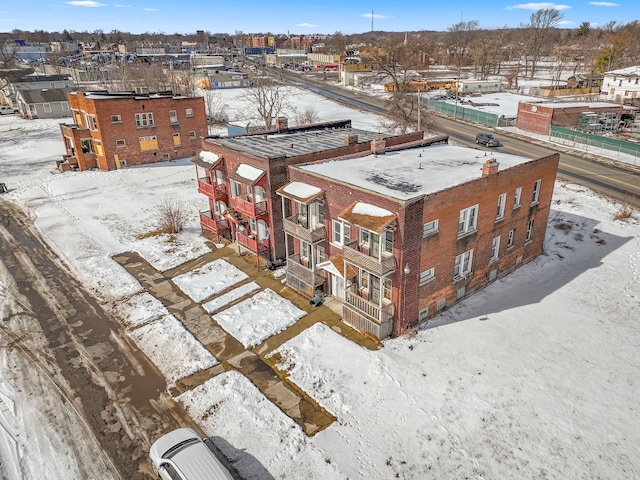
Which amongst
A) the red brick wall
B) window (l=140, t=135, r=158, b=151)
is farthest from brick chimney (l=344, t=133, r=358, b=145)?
window (l=140, t=135, r=158, b=151)

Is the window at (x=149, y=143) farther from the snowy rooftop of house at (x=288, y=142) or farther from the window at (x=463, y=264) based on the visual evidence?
the window at (x=463, y=264)

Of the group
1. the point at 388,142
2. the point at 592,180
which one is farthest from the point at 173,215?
the point at 592,180

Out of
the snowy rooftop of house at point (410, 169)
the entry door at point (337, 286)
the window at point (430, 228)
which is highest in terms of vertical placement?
the snowy rooftop of house at point (410, 169)

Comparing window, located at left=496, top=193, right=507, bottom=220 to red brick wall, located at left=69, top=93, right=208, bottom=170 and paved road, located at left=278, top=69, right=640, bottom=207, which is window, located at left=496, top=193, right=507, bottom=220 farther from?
red brick wall, located at left=69, top=93, right=208, bottom=170

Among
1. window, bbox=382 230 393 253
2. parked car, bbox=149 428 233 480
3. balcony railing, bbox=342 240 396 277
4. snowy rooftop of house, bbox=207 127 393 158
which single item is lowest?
parked car, bbox=149 428 233 480

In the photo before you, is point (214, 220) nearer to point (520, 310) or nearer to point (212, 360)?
point (212, 360)

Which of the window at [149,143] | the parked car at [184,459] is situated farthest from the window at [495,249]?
the window at [149,143]

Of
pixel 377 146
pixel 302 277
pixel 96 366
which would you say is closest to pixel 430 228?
pixel 302 277
